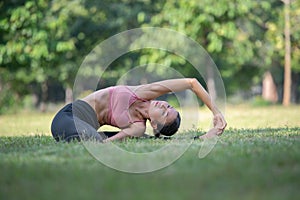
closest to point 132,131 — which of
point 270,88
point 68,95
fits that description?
point 68,95

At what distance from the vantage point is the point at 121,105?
23.7 ft

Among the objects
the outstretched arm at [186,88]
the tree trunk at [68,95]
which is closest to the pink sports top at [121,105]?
the outstretched arm at [186,88]

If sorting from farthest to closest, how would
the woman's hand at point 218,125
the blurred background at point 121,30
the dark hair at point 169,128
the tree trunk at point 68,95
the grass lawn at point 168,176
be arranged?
the tree trunk at point 68,95 < the blurred background at point 121,30 < the dark hair at point 169,128 < the woman's hand at point 218,125 < the grass lawn at point 168,176

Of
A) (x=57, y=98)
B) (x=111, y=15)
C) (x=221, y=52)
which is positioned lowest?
(x=57, y=98)

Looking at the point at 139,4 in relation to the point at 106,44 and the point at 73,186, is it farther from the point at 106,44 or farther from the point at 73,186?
the point at 73,186

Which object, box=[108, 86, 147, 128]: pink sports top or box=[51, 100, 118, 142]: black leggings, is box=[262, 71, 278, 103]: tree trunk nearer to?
box=[51, 100, 118, 142]: black leggings

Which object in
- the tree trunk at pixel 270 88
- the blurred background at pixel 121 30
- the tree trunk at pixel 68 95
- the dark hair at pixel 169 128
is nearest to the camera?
the dark hair at pixel 169 128

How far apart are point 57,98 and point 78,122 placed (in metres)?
26.2

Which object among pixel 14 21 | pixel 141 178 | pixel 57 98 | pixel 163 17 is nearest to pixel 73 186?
pixel 141 178

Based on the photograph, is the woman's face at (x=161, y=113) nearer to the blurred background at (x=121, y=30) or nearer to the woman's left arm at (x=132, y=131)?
the woman's left arm at (x=132, y=131)

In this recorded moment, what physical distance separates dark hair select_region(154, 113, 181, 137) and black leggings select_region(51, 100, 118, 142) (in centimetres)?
67

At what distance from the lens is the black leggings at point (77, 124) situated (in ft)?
23.6

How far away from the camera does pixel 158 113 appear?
7160 mm

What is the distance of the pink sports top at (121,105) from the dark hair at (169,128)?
42cm
